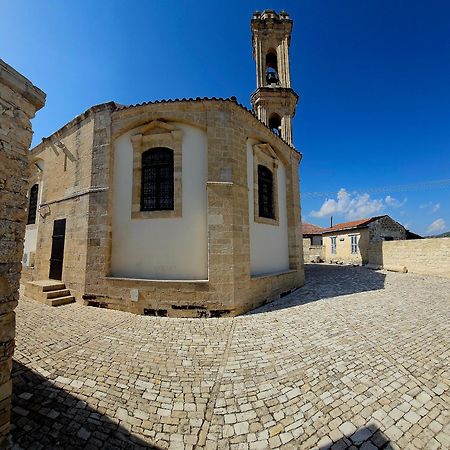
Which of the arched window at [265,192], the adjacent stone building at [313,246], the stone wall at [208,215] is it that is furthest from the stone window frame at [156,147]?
the adjacent stone building at [313,246]

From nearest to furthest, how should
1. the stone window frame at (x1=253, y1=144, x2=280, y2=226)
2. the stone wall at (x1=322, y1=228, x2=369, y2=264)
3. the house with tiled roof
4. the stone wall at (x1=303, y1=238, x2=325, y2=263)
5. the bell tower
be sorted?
the stone window frame at (x1=253, y1=144, x2=280, y2=226)
the bell tower
the house with tiled roof
the stone wall at (x1=322, y1=228, x2=369, y2=264)
the stone wall at (x1=303, y1=238, x2=325, y2=263)

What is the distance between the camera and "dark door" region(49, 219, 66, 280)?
848 cm

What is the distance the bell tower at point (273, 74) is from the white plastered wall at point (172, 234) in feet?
30.3

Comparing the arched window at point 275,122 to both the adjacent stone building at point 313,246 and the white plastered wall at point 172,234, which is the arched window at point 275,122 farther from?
the adjacent stone building at point 313,246

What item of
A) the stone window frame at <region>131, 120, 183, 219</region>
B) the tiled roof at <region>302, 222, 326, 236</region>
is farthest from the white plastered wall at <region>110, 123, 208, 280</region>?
the tiled roof at <region>302, 222, 326, 236</region>

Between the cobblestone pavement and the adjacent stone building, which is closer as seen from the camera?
the cobblestone pavement

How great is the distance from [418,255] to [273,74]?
15.4 metres

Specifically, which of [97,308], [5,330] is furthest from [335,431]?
[97,308]

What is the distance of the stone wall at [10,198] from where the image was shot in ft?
7.72

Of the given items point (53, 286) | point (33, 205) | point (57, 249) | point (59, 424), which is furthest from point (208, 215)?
point (33, 205)

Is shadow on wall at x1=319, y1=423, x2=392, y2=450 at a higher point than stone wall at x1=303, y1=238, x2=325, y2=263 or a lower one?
lower

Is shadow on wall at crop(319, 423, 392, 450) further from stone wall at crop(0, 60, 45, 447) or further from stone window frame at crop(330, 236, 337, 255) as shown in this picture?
stone window frame at crop(330, 236, 337, 255)

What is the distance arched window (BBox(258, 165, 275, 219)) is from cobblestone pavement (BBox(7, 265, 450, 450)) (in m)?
4.35

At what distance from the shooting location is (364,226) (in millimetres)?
19844
